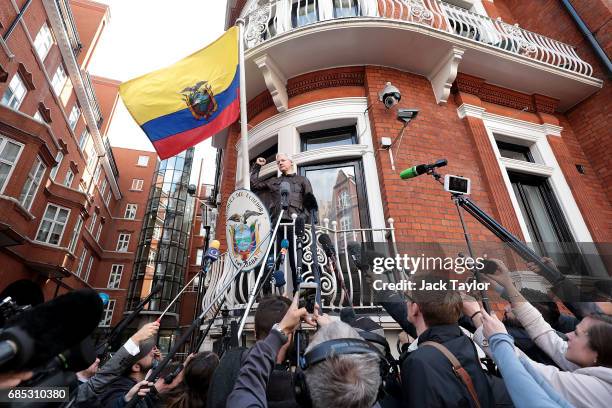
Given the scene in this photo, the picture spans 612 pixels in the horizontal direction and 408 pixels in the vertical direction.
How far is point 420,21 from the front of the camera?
566 cm

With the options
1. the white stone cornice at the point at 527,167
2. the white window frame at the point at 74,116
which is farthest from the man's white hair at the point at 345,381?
the white window frame at the point at 74,116

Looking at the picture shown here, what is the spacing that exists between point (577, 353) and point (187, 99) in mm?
4848

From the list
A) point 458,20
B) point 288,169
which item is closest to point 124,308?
point 288,169

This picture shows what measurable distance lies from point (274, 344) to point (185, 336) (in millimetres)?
845

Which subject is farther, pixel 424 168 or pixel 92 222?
pixel 92 222

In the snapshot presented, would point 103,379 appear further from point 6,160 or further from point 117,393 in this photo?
point 6,160

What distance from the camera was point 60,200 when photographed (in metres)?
15.8

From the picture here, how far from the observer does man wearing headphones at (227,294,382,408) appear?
112cm

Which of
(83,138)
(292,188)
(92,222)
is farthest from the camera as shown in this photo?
(92,222)

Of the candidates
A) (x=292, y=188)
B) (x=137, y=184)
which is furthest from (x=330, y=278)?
(x=137, y=184)

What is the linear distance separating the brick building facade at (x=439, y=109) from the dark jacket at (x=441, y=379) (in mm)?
3073

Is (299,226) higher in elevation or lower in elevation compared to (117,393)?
higher

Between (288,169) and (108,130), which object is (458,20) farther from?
(108,130)

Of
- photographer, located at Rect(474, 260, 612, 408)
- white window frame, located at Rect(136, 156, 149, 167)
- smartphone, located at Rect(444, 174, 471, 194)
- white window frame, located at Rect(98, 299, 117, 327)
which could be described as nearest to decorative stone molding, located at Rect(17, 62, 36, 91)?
smartphone, located at Rect(444, 174, 471, 194)
